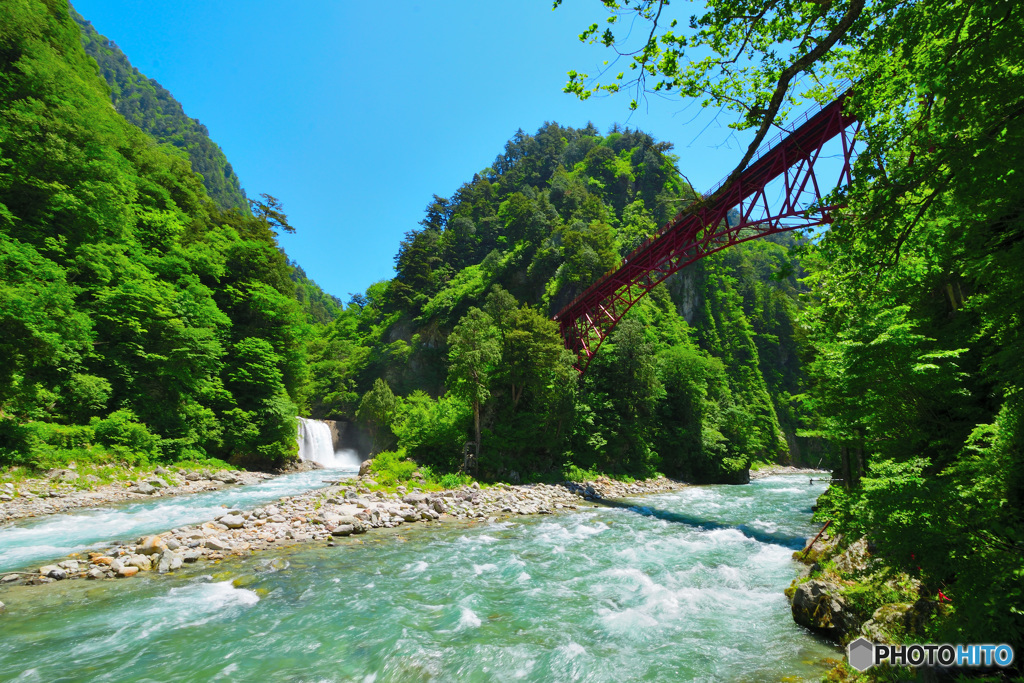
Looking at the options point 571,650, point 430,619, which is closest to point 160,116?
point 430,619

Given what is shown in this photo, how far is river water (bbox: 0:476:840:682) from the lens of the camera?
15.6 ft

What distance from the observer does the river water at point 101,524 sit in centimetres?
819

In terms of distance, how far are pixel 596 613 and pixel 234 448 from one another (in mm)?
22188

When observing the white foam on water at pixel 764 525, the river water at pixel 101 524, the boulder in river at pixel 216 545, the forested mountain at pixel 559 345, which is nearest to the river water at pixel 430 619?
the boulder in river at pixel 216 545

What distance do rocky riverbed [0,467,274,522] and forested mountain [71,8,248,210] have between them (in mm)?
92408

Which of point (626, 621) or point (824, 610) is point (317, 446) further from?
point (824, 610)

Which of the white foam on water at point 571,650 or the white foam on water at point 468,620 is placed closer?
the white foam on water at point 571,650

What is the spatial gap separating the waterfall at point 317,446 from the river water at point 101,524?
1381cm

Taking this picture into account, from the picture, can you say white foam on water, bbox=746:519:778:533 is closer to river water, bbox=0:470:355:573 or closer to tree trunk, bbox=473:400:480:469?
tree trunk, bbox=473:400:480:469

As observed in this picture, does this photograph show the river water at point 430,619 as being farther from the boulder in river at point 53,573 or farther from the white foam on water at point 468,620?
the boulder in river at point 53,573

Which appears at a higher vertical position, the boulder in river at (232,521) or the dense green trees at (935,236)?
the dense green trees at (935,236)

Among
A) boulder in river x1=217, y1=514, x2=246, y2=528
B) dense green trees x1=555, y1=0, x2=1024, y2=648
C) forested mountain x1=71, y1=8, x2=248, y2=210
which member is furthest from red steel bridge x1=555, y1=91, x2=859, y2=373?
forested mountain x1=71, y1=8, x2=248, y2=210

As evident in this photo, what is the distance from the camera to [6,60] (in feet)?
59.3

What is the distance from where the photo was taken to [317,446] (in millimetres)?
30297
